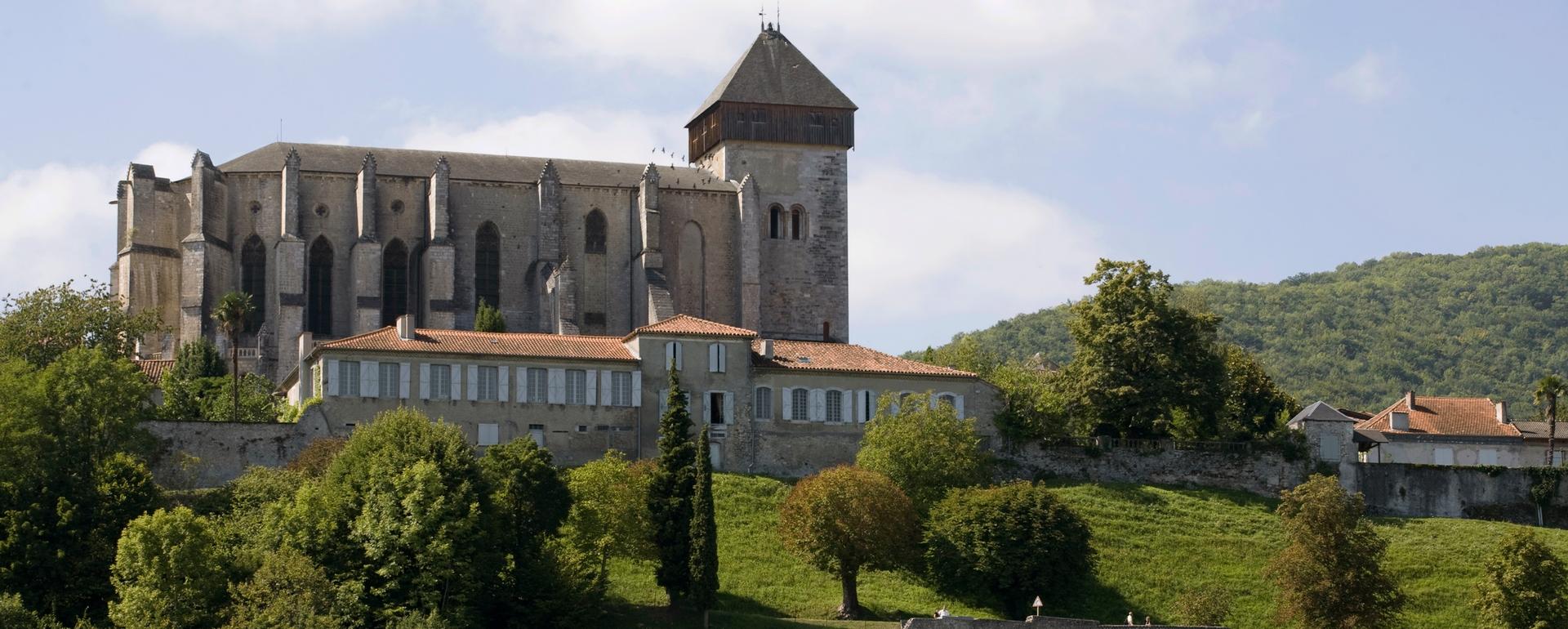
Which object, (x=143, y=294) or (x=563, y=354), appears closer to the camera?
(x=563, y=354)

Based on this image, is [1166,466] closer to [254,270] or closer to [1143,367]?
[1143,367]

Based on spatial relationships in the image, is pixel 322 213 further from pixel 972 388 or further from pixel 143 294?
pixel 972 388

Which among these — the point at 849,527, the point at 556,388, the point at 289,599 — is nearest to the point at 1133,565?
the point at 849,527

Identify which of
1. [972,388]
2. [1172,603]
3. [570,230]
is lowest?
[1172,603]

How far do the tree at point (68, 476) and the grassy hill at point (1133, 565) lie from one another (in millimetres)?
11828

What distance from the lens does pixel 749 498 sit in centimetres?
6366

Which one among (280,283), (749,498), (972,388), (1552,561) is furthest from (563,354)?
(1552,561)

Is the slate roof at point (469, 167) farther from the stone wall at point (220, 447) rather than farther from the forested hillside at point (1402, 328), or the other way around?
the forested hillside at point (1402, 328)

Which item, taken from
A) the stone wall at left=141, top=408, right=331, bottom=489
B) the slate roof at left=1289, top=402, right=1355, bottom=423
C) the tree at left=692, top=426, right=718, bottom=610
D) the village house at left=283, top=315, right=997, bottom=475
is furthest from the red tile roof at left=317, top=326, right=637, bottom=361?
the slate roof at left=1289, top=402, right=1355, bottom=423

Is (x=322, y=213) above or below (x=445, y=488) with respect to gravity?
above

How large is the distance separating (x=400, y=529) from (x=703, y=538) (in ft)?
24.4

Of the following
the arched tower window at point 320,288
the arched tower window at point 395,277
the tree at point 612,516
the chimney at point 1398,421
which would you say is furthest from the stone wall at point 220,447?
the chimney at point 1398,421

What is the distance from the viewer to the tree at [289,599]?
1929 inches

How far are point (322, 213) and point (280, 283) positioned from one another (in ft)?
11.7
